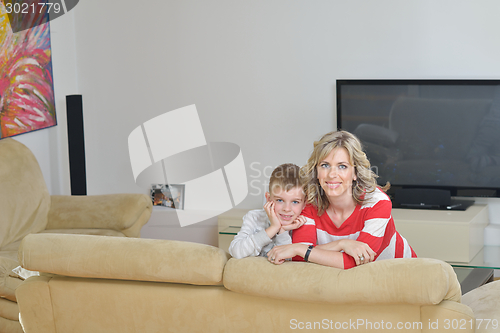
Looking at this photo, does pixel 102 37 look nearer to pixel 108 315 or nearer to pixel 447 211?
pixel 447 211

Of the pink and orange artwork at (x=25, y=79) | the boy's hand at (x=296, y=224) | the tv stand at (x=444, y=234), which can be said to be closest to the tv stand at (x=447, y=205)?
the tv stand at (x=444, y=234)

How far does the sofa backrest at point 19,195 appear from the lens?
2.95 meters

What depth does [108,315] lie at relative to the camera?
152cm

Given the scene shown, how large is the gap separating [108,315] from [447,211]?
9.02ft

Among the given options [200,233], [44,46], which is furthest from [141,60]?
[200,233]

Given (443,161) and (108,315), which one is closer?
(108,315)

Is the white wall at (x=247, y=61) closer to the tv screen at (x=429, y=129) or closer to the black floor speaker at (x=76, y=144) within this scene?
the tv screen at (x=429, y=129)

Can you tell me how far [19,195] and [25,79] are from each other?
114cm

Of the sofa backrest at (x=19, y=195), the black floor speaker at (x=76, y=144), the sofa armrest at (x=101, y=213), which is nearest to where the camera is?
the sofa backrest at (x=19, y=195)

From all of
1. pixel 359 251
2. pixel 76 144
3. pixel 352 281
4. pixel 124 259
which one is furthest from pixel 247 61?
pixel 352 281

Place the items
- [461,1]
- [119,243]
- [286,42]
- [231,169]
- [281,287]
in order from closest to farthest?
[281,287]
[119,243]
[461,1]
[286,42]
[231,169]

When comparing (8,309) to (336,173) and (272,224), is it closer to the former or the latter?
(272,224)

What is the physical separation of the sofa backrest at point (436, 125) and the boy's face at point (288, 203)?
2.07 meters

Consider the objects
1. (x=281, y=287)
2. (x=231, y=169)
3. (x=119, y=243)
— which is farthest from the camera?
(x=231, y=169)
